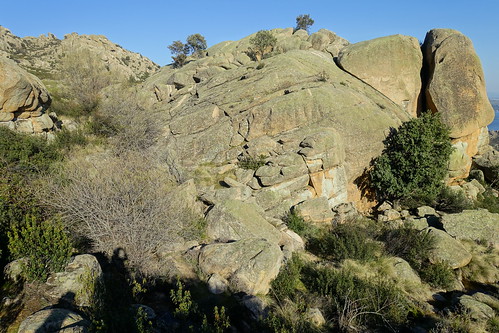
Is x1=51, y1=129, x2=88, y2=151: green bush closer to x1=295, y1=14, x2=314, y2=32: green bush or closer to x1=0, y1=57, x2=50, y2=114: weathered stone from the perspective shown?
x1=0, y1=57, x2=50, y2=114: weathered stone

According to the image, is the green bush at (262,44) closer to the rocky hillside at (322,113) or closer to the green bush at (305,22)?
the rocky hillside at (322,113)

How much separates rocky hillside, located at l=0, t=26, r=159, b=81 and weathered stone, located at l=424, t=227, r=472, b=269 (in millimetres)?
45941

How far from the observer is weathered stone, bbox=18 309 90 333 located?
13.3 feet

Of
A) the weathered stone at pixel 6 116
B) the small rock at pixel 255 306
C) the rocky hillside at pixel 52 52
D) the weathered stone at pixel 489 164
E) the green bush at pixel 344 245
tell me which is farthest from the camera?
the rocky hillside at pixel 52 52

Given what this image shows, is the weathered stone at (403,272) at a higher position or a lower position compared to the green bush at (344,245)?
lower

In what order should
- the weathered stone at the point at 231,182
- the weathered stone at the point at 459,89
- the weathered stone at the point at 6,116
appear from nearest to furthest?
the weathered stone at the point at 6,116 → the weathered stone at the point at 231,182 → the weathered stone at the point at 459,89

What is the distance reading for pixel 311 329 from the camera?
6.38 meters

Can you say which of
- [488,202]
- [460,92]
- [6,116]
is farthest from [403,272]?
[6,116]

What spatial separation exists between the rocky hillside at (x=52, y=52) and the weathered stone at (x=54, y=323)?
44115 millimetres

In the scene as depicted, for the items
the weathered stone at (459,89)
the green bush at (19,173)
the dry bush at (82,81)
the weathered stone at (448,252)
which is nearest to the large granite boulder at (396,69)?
the weathered stone at (459,89)

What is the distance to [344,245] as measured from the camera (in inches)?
456

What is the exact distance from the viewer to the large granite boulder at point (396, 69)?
24062 millimetres

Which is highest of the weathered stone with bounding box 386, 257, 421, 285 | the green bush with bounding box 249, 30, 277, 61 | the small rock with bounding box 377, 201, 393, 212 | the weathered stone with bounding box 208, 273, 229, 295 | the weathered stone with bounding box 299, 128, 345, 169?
the green bush with bounding box 249, 30, 277, 61

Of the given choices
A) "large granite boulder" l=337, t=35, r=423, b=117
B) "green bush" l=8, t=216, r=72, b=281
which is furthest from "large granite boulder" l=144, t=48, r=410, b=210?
"green bush" l=8, t=216, r=72, b=281
